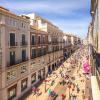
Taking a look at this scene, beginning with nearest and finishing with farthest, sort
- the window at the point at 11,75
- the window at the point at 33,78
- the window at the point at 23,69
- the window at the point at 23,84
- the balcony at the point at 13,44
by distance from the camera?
1. the window at the point at 11,75
2. the balcony at the point at 13,44
3. the window at the point at 23,69
4. the window at the point at 23,84
5. the window at the point at 33,78

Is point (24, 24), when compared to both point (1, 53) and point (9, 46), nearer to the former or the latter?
point (9, 46)

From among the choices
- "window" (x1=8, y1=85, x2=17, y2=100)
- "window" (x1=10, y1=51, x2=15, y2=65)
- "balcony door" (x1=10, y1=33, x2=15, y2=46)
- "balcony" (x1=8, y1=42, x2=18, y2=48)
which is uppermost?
"balcony door" (x1=10, y1=33, x2=15, y2=46)

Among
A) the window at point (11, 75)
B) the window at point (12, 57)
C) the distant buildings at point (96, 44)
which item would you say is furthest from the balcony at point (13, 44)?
the distant buildings at point (96, 44)

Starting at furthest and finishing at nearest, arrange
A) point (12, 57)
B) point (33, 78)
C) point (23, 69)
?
point (33, 78), point (23, 69), point (12, 57)

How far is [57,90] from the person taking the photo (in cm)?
3719

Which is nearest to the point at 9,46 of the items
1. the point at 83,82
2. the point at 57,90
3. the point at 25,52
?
the point at 25,52

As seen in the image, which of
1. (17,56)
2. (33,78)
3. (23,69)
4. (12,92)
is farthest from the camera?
(33,78)

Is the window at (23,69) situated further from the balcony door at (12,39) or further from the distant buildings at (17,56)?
the balcony door at (12,39)

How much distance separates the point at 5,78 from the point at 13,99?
4.47 metres

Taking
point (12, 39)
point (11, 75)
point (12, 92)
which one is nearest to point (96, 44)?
point (11, 75)

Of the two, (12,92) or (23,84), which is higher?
(23,84)

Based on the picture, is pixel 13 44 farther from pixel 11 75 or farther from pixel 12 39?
pixel 11 75

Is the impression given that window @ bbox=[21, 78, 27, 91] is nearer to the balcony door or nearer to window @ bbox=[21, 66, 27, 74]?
window @ bbox=[21, 66, 27, 74]

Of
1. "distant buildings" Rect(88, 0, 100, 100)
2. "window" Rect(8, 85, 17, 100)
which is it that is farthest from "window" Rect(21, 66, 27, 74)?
"distant buildings" Rect(88, 0, 100, 100)
